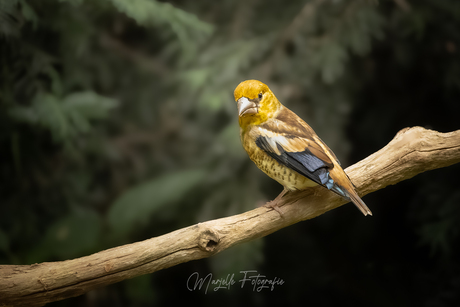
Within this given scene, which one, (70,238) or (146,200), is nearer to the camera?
(70,238)

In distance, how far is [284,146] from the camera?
1.62 metres

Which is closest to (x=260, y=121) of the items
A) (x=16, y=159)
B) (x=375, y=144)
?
(x=375, y=144)

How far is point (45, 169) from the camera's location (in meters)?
2.44

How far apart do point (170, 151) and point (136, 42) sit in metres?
0.78

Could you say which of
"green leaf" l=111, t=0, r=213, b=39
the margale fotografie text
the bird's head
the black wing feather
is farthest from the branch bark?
"green leaf" l=111, t=0, r=213, b=39

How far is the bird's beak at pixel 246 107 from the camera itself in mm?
1571

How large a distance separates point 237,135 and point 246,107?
59cm

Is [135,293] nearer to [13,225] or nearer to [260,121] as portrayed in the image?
[13,225]

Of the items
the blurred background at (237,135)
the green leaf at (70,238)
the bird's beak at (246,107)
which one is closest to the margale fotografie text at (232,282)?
the blurred background at (237,135)

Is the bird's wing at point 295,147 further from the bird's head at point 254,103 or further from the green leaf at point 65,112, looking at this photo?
the green leaf at point 65,112

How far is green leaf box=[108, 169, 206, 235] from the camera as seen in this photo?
2.34 metres

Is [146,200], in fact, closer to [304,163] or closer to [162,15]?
[162,15]

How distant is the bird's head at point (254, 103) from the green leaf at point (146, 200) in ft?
2.49

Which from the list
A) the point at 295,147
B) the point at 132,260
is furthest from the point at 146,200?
the point at 295,147
